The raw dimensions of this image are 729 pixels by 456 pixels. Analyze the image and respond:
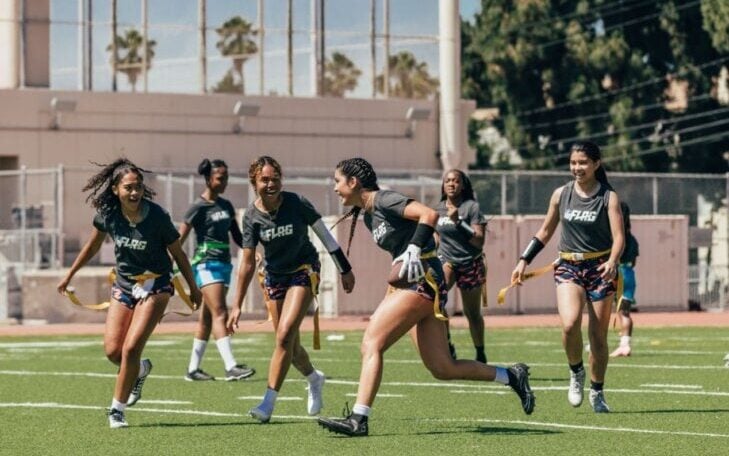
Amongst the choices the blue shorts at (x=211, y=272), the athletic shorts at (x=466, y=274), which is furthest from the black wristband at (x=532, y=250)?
the blue shorts at (x=211, y=272)

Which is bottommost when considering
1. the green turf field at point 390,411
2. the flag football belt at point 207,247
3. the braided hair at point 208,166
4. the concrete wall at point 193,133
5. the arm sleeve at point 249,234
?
the green turf field at point 390,411

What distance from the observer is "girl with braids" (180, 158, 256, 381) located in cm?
1820

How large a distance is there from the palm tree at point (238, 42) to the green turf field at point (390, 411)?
21606 millimetres

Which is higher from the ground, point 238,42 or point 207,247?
point 238,42

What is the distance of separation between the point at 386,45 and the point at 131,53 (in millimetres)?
7381

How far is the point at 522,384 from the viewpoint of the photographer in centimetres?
1323

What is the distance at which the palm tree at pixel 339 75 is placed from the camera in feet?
148

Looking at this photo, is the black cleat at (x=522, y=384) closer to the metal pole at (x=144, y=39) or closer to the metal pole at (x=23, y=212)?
the metal pole at (x=23, y=212)

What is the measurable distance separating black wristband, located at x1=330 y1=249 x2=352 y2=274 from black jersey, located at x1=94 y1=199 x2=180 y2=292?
122cm

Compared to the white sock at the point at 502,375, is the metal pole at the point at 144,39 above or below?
above

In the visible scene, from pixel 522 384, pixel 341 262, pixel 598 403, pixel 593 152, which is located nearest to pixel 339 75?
pixel 593 152

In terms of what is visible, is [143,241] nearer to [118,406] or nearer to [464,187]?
[118,406]

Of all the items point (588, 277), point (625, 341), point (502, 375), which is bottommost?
point (625, 341)

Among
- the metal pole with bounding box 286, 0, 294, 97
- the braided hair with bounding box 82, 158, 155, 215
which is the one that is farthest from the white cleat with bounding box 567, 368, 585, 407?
the metal pole with bounding box 286, 0, 294, 97
